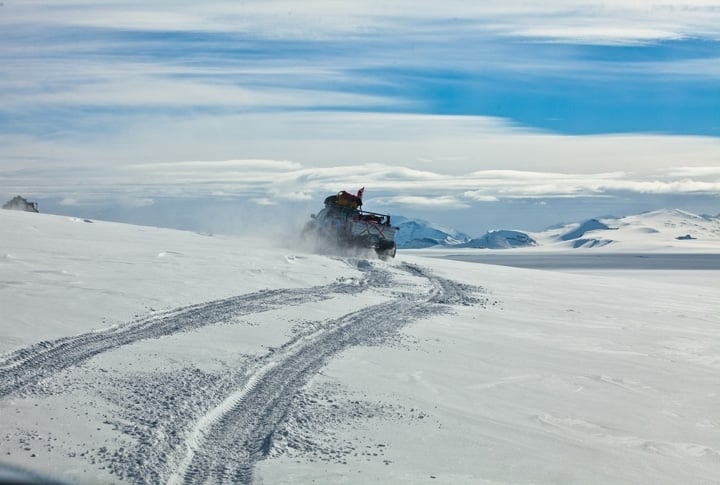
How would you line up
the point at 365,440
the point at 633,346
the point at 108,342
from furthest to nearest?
1. the point at 633,346
2. the point at 108,342
3. the point at 365,440

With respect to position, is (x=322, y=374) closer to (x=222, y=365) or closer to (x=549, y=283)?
(x=222, y=365)

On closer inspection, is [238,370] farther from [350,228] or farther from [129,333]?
[350,228]

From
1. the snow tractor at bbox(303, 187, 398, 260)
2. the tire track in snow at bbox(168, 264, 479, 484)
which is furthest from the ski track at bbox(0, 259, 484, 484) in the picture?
the snow tractor at bbox(303, 187, 398, 260)

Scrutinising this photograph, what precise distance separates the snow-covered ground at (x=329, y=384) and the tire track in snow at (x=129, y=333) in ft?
0.17

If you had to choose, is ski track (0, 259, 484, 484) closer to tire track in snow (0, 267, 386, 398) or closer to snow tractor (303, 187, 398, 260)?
tire track in snow (0, 267, 386, 398)

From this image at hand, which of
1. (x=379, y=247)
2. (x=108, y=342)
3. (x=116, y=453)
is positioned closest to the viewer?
(x=116, y=453)

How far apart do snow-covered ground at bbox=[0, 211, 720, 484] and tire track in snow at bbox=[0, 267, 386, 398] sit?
0.05m

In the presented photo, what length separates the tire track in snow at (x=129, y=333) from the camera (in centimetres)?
946

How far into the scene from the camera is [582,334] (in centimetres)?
1686

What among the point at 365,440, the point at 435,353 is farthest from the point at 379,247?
the point at 365,440

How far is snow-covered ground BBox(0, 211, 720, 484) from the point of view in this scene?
23.9 feet

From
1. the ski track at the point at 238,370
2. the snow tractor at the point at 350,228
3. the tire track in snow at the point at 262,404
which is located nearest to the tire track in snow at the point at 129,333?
the ski track at the point at 238,370

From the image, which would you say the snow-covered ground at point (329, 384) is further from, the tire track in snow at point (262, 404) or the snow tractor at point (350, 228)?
the snow tractor at point (350, 228)

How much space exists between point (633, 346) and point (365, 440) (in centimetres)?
972
